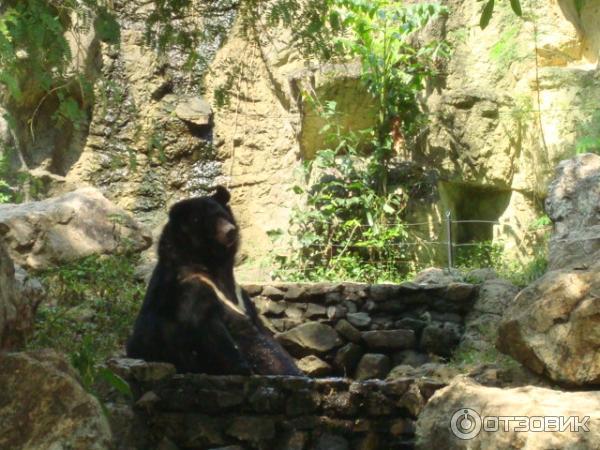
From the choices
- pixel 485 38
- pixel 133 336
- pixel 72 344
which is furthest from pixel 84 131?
pixel 133 336

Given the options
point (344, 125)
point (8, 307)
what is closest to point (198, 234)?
point (8, 307)

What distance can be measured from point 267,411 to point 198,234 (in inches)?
61.9

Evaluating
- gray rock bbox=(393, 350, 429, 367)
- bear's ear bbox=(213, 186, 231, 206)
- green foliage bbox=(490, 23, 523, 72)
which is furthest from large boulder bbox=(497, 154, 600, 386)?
green foliage bbox=(490, 23, 523, 72)

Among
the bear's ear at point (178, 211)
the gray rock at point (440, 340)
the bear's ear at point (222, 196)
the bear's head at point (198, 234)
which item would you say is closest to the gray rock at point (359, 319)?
the gray rock at point (440, 340)

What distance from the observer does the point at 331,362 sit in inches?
358

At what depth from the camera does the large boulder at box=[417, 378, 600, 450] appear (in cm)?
389

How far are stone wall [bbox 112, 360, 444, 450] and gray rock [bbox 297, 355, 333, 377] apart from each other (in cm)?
309

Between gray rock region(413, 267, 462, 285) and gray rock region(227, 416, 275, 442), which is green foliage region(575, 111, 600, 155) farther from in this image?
gray rock region(227, 416, 275, 442)

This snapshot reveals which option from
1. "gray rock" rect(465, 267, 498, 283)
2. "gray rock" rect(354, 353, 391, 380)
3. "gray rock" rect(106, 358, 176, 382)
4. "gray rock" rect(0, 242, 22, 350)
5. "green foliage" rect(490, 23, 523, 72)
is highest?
"green foliage" rect(490, 23, 523, 72)

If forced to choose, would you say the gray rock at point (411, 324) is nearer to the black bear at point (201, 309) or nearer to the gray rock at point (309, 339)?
the gray rock at point (309, 339)

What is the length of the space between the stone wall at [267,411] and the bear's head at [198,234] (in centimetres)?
102

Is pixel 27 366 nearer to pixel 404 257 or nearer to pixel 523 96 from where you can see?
pixel 404 257

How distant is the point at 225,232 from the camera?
6660 millimetres

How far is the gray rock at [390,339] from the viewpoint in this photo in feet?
30.2
